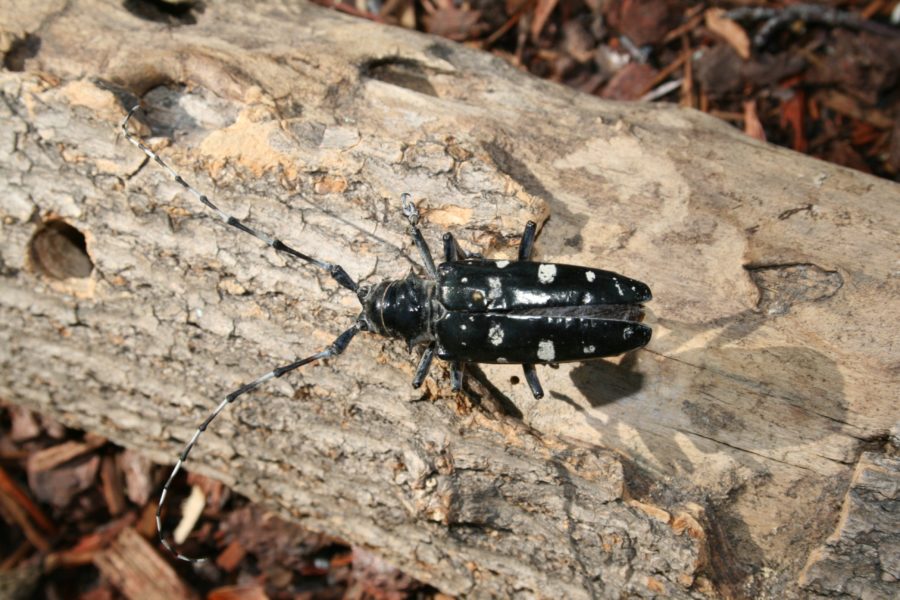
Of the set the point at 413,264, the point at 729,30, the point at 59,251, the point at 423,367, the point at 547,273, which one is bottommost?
the point at 59,251

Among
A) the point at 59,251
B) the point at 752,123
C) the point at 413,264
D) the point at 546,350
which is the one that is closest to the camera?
the point at 546,350

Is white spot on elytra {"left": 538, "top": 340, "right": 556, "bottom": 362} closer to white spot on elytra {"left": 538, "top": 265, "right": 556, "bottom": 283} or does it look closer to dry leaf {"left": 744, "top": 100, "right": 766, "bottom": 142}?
white spot on elytra {"left": 538, "top": 265, "right": 556, "bottom": 283}

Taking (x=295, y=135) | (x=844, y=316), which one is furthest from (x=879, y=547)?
(x=295, y=135)

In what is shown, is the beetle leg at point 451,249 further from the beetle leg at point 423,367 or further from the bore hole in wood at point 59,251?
the bore hole in wood at point 59,251

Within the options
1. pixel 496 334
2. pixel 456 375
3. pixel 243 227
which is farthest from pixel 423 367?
pixel 243 227

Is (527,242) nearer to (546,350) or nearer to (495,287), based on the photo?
(495,287)

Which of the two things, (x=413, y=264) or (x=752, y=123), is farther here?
(x=752, y=123)

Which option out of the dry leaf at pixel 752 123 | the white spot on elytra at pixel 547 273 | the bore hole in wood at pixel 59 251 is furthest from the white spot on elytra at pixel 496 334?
the dry leaf at pixel 752 123

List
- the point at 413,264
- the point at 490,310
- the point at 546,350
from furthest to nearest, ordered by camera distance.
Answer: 1. the point at 413,264
2. the point at 490,310
3. the point at 546,350
